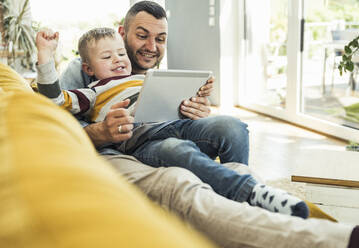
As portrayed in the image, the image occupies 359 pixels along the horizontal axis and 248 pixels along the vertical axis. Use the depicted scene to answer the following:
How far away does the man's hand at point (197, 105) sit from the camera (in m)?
1.60

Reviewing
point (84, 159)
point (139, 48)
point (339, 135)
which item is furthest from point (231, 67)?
point (84, 159)

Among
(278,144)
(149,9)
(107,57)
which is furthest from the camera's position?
(278,144)

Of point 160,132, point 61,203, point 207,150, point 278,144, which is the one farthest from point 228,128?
point 278,144

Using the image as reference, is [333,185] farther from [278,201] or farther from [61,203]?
[61,203]

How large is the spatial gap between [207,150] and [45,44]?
28.0 inches

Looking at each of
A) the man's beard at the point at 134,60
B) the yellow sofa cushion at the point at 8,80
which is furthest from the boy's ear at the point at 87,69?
the yellow sofa cushion at the point at 8,80

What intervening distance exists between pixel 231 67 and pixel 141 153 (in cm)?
363

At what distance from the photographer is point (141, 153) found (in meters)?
1.44

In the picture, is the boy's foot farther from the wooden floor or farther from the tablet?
the wooden floor

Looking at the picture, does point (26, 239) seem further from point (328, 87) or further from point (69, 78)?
point (328, 87)

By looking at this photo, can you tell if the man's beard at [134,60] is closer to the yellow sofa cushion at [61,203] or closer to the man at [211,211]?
the man at [211,211]

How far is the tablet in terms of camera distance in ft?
4.66

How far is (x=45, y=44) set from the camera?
151 centimetres

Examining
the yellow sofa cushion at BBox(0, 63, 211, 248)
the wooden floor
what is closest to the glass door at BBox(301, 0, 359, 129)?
the wooden floor
